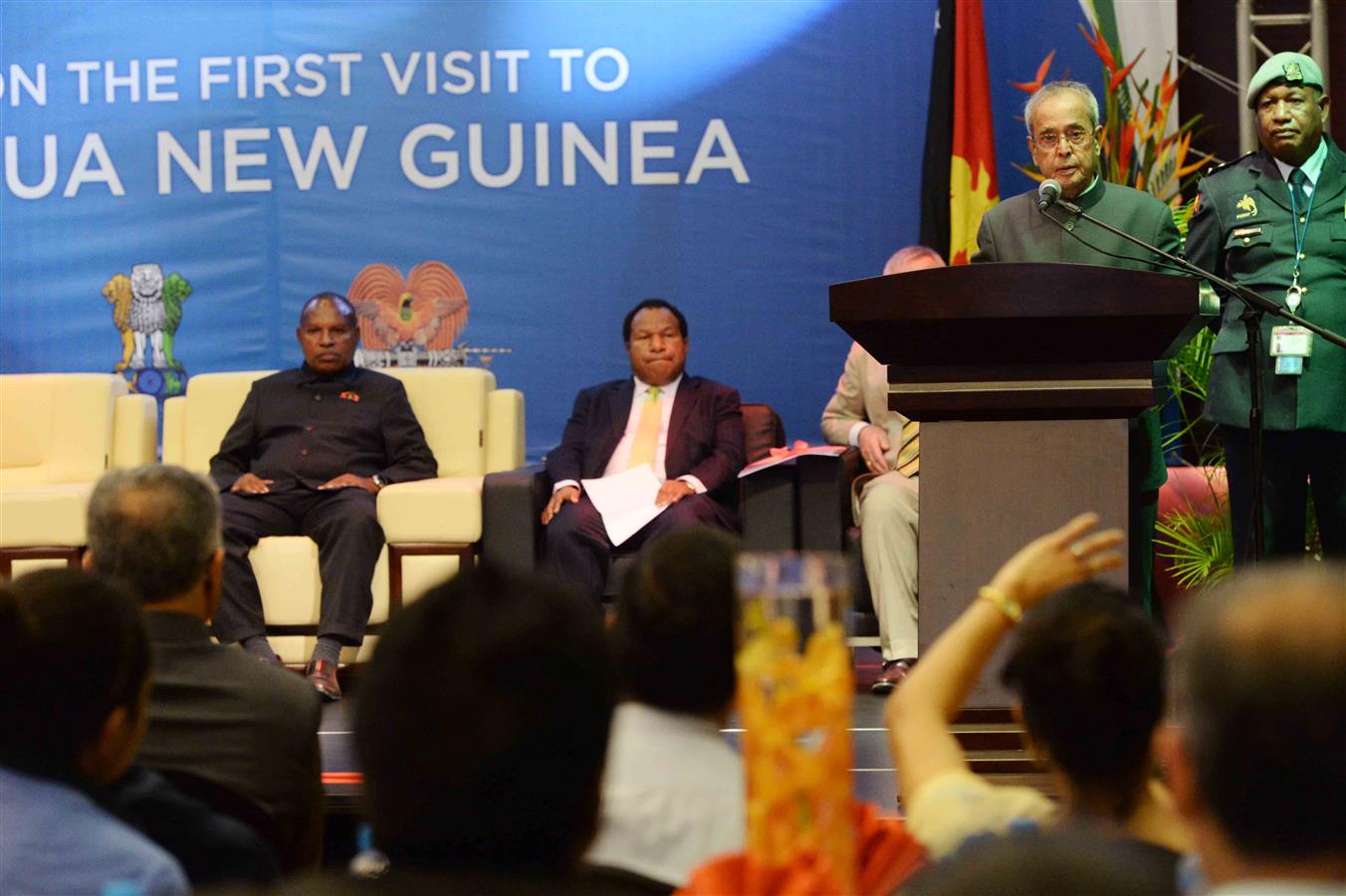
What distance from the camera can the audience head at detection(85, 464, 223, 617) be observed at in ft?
6.87

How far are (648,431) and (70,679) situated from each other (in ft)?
12.7

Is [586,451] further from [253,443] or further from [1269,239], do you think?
[1269,239]

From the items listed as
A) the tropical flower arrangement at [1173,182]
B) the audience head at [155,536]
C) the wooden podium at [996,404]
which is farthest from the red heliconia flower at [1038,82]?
the audience head at [155,536]

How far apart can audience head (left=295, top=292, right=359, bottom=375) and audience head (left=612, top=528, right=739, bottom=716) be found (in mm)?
4052

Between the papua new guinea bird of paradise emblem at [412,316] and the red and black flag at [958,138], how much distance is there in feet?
5.49

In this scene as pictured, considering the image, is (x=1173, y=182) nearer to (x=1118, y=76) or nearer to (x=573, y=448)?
(x=1118, y=76)

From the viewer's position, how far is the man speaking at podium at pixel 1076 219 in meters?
3.46

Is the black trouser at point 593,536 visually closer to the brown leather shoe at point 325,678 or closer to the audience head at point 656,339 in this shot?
the audience head at point 656,339

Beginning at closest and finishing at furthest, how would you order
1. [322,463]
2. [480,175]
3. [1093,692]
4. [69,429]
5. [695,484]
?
[1093,692] < [695,484] < [322,463] < [69,429] < [480,175]

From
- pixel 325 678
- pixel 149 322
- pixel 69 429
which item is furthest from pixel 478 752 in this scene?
pixel 149 322

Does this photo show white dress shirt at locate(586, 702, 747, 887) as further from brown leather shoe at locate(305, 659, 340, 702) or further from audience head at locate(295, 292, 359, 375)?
audience head at locate(295, 292, 359, 375)

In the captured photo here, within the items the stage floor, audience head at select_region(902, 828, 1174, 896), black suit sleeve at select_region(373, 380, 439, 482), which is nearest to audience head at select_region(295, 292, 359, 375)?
black suit sleeve at select_region(373, 380, 439, 482)

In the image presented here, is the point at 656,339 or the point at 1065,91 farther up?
the point at 1065,91

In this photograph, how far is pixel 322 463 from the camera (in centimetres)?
527
